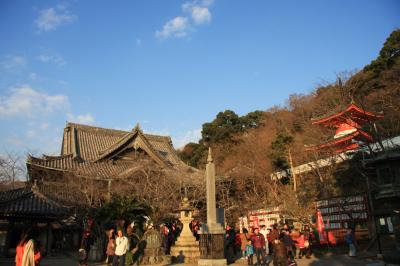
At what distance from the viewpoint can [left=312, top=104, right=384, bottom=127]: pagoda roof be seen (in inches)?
1071

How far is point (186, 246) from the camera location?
1511 centimetres

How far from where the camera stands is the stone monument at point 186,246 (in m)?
14.8

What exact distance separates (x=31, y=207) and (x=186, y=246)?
7115mm

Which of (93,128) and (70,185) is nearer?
(70,185)

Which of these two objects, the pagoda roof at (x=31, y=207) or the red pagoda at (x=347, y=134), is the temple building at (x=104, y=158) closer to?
the pagoda roof at (x=31, y=207)

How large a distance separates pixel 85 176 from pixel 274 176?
15.1 meters

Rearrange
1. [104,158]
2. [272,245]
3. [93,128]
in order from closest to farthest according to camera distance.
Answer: [272,245] < [104,158] < [93,128]

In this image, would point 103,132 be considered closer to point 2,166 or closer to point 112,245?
point 2,166

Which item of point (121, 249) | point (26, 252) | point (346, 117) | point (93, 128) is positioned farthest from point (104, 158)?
point (26, 252)

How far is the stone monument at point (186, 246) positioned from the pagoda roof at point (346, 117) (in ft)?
53.5

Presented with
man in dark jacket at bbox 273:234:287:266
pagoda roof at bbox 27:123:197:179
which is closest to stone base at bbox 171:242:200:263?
man in dark jacket at bbox 273:234:287:266

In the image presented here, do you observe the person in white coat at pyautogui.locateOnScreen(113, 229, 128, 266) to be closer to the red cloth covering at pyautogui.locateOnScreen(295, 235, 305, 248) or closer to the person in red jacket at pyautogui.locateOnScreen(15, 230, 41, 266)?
the person in red jacket at pyautogui.locateOnScreen(15, 230, 41, 266)

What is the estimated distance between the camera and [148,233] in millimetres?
14562

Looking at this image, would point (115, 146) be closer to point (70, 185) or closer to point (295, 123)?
point (70, 185)
